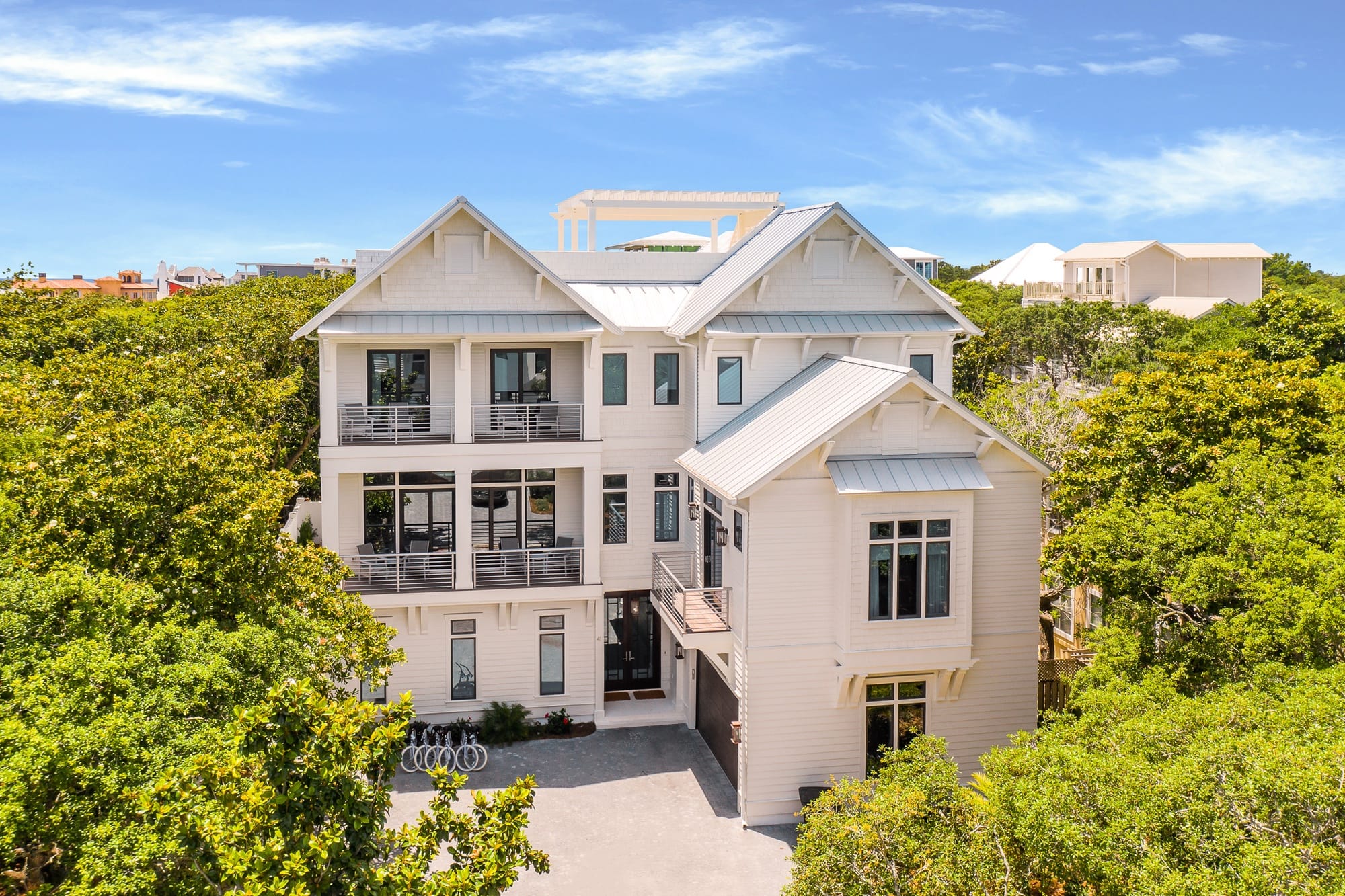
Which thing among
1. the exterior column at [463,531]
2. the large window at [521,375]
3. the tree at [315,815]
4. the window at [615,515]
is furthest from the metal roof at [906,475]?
the tree at [315,815]

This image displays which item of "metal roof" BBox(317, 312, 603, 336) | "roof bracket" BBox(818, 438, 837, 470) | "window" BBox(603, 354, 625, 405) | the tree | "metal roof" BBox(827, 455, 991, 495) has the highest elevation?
"metal roof" BBox(317, 312, 603, 336)

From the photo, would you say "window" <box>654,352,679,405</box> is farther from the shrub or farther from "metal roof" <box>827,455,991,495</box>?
the shrub

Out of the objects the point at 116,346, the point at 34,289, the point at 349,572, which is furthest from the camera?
the point at 34,289

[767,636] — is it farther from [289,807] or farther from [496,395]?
[289,807]

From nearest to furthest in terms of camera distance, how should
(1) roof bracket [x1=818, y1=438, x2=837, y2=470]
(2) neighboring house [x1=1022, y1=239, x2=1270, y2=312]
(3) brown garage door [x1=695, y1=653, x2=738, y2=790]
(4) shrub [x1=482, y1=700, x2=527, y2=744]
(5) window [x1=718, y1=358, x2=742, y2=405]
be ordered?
(1) roof bracket [x1=818, y1=438, x2=837, y2=470] → (3) brown garage door [x1=695, y1=653, x2=738, y2=790] → (4) shrub [x1=482, y1=700, x2=527, y2=744] → (5) window [x1=718, y1=358, x2=742, y2=405] → (2) neighboring house [x1=1022, y1=239, x2=1270, y2=312]

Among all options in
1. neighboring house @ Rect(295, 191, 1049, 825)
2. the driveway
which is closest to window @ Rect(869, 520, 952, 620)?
neighboring house @ Rect(295, 191, 1049, 825)

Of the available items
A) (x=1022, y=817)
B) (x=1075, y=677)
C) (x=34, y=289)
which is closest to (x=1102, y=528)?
(x=1075, y=677)
